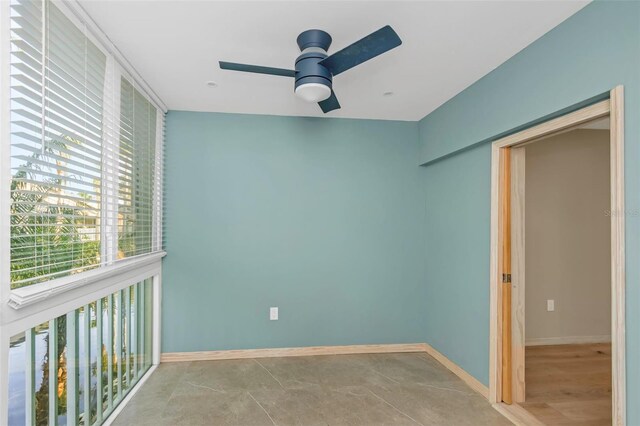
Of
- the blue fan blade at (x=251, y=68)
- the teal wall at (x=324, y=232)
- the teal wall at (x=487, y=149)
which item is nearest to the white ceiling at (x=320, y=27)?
the teal wall at (x=487, y=149)

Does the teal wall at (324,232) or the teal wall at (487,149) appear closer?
the teal wall at (487,149)

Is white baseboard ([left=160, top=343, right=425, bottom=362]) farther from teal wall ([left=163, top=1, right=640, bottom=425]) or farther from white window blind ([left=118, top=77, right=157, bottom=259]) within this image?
white window blind ([left=118, top=77, right=157, bottom=259])

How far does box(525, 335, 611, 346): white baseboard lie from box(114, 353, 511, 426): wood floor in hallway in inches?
57.1

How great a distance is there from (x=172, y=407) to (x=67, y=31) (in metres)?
2.49

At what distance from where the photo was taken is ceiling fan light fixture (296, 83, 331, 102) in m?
1.85

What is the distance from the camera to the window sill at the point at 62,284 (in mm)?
1297

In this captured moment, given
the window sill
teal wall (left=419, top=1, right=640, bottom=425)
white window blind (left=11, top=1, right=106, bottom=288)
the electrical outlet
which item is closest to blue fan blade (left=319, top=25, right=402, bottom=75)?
teal wall (left=419, top=1, right=640, bottom=425)

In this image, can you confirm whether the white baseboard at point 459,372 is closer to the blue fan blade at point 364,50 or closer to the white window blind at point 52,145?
the blue fan blade at point 364,50

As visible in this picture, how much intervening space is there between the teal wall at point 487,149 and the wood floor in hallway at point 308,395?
1.17 ft

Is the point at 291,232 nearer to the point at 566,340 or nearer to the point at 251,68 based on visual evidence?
the point at 251,68

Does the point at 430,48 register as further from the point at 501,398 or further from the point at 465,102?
the point at 501,398

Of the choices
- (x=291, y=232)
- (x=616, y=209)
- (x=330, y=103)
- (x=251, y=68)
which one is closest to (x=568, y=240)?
(x=616, y=209)

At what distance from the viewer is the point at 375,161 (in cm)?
356

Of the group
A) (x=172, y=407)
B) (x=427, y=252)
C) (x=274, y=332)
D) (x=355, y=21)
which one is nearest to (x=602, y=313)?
(x=427, y=252)
